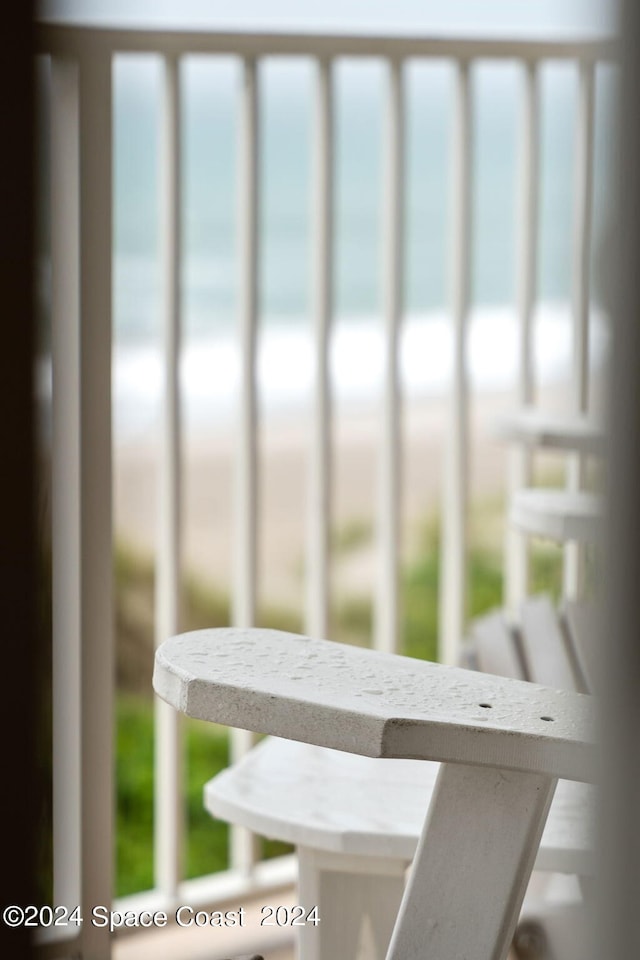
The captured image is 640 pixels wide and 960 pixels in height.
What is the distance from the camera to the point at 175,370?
175 centimetres

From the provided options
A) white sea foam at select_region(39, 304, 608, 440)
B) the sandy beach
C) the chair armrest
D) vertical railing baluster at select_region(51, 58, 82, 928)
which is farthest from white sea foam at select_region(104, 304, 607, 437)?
the chair armrest

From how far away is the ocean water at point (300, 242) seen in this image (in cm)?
650

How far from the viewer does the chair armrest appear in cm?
87

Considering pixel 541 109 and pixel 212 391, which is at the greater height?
pixel 541 109

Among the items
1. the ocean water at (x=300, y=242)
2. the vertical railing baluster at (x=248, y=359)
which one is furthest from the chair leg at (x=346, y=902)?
the ocean water at (x=300, y=242)

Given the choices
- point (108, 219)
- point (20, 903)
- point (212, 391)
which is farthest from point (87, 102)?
point (212, 391)

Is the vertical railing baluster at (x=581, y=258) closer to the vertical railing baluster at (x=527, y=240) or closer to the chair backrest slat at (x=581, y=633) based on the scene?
the vertical railing baluster at (x=527, y=240)

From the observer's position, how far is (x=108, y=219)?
1502 millimetres

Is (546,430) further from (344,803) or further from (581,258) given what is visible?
(344,803)

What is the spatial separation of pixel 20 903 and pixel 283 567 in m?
6.88

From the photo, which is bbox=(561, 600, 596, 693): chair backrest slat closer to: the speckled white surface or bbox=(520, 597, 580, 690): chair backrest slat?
bbox=(520, 597, 580, 690): chair backrest slat

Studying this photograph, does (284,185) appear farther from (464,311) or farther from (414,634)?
(464,311)

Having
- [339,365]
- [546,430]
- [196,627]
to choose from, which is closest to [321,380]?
[546,430]

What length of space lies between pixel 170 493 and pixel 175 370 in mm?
180
